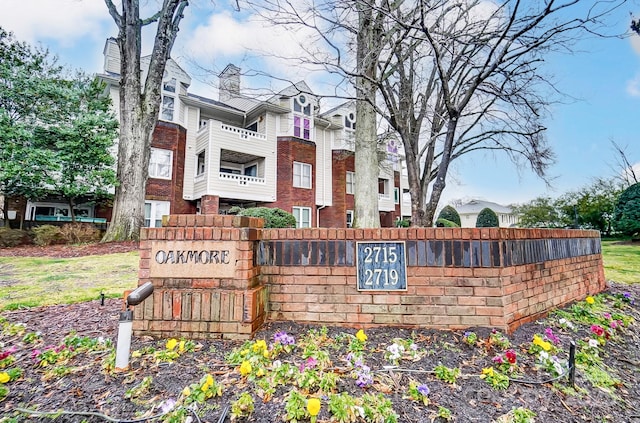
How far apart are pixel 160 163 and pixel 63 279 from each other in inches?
380

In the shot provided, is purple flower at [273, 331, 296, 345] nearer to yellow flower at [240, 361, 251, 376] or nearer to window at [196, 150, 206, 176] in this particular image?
yellow flower at [240, 361, 251, 376]

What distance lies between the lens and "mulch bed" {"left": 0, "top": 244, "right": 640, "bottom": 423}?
1715 mm

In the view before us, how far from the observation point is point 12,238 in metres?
10.4

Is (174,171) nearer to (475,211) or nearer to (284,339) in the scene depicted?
(284,339)

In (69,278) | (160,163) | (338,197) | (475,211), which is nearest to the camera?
(69,278)

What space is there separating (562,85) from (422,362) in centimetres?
565

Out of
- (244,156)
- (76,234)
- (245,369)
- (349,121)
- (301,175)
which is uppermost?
(349,121)

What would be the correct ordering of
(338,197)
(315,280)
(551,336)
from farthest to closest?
(338,197) < (315,280) < (551,336)

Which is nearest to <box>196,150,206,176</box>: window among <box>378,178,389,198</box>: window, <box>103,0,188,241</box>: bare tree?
<box>103,0,188,241</box>: bare tree

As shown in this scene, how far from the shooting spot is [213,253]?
2.65 metres

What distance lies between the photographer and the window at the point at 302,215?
16734 mm

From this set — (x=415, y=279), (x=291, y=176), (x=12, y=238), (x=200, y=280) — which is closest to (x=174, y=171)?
(x=291, y=176)

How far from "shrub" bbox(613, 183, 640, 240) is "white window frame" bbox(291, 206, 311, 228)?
16.8m

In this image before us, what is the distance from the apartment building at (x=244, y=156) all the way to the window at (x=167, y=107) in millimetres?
43
